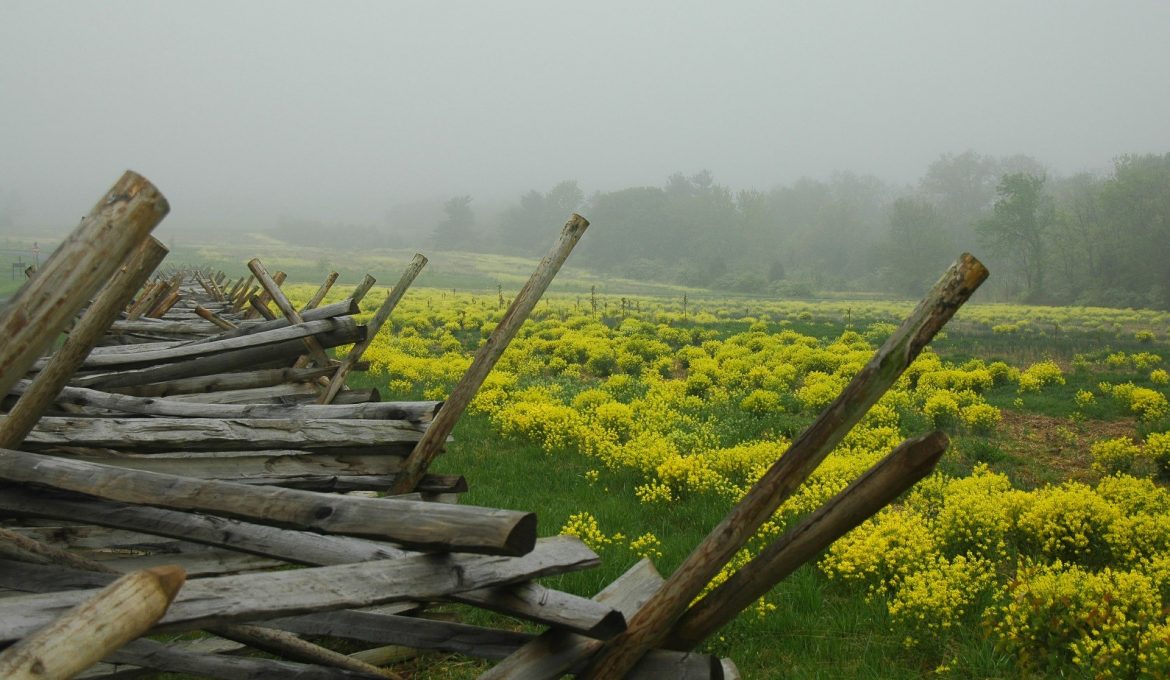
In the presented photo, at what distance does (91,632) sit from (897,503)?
6.98 metres

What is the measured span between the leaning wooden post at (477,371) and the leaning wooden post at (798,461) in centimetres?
175

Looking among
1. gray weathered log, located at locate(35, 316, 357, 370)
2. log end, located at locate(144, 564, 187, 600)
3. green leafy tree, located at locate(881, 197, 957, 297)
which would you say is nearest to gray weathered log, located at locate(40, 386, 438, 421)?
gray weathered log, located at locate(35, 316, 357, 370)

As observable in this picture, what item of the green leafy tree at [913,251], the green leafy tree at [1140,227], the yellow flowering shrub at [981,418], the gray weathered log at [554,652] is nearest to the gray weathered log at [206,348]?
the gray weathered log at [554,652]

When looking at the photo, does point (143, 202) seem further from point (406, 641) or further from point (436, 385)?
point (436, 385)

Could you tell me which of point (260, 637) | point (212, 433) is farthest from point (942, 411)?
point (260, 637)

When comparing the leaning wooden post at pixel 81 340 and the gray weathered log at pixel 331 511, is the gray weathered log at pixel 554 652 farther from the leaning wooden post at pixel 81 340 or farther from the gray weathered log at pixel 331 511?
the leaning wooden post at pixel 81 340

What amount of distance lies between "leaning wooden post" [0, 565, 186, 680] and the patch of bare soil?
8815 millimetres

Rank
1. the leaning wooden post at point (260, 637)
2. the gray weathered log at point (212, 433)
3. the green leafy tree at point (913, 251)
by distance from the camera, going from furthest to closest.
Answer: the green leafy tree at point (913, 251) < the gray weathered log at point (212, 433) < the leaning wooden post at point (260, 637)

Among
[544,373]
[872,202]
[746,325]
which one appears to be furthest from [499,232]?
[544,373]

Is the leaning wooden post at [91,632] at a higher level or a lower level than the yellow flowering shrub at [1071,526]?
higher

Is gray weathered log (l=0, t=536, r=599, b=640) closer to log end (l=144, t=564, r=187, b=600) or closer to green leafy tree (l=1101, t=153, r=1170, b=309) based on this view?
log end (l=144, t=564, r=187, b=600)

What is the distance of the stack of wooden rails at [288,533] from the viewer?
6.48ft

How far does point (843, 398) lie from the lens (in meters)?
2.26

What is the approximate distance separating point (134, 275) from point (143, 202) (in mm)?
719
